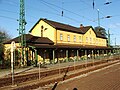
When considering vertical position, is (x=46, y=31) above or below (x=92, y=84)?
above

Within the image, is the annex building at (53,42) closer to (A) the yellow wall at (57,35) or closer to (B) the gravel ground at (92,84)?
(A) the yellow wall at (57,35)

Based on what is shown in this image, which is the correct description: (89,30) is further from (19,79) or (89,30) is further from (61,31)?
(19,79)

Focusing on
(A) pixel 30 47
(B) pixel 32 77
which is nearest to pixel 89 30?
(A) pixel 30 47

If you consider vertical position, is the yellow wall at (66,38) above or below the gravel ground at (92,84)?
above

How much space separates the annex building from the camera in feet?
116

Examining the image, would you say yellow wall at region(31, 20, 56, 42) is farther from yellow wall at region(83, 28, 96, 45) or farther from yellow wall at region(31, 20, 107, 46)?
yellow wall at region(83, 28, 96, 45)

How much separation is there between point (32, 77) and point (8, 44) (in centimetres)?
1979

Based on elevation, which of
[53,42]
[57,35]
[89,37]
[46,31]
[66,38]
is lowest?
[53,42]

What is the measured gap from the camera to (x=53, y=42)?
4241cm

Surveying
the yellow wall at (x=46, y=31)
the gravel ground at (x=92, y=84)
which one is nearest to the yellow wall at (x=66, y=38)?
the yellow wall at (x=46, y=31)

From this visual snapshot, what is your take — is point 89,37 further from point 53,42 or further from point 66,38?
point 53,42

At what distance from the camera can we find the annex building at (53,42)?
3540cm

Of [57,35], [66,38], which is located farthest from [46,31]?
[66,38]

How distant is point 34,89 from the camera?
14.1 meters
